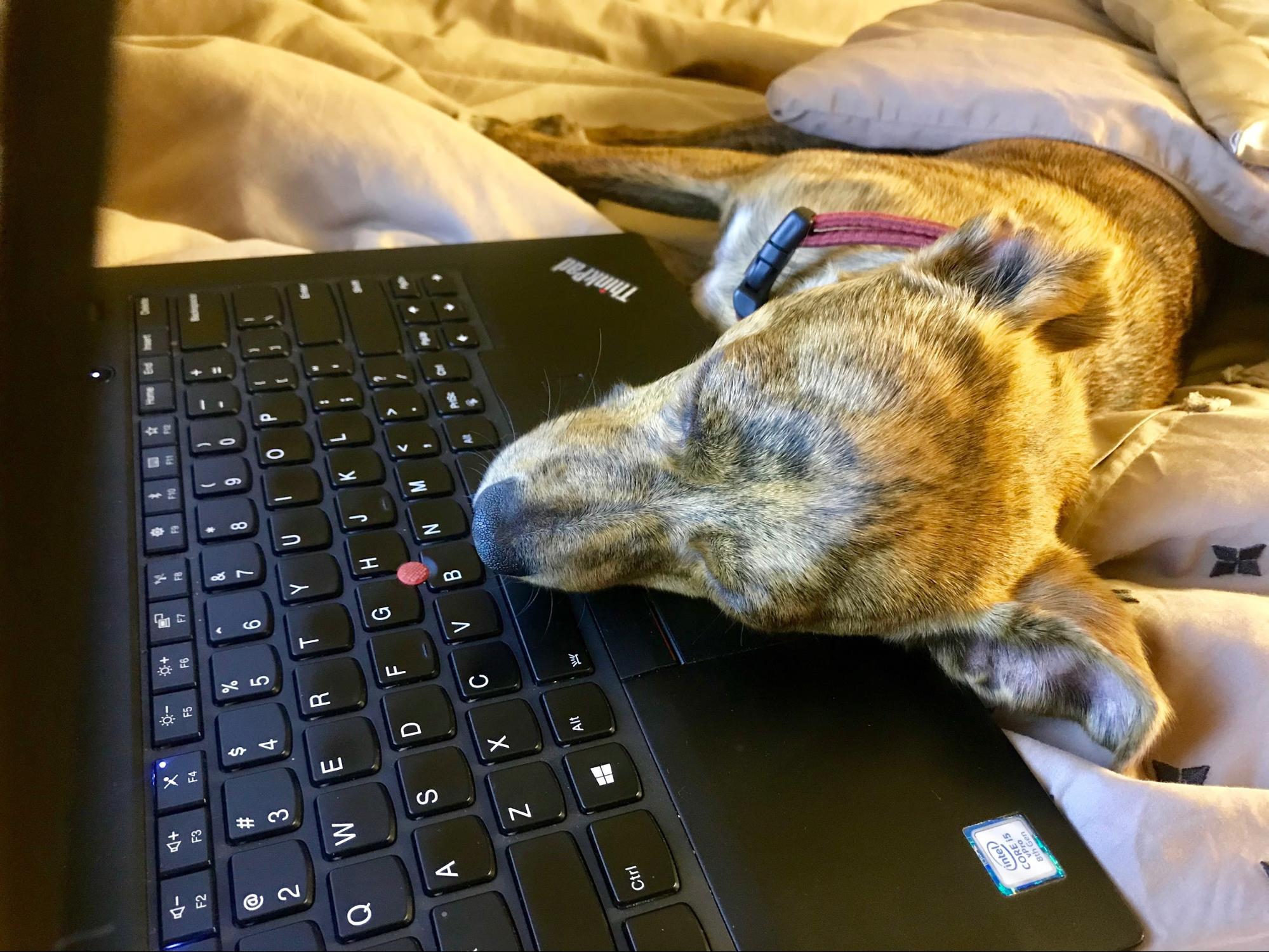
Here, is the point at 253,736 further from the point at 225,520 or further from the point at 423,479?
the point at 423,479

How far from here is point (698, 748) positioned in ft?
3.24

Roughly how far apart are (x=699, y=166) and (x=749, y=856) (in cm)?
167

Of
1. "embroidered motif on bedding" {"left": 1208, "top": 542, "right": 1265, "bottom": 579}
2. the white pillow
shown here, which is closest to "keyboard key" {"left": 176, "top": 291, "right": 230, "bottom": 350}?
the white pillow

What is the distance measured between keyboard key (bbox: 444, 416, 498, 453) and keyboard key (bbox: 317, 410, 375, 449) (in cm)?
11

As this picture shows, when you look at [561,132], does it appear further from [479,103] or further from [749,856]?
[749,856]

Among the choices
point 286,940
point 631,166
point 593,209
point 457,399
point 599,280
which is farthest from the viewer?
point 631,166

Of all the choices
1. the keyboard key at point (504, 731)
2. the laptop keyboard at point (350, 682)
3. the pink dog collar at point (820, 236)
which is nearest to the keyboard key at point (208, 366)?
the laptop keyboard at point (350, 682)

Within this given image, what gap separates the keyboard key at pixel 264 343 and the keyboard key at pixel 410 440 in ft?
0.70

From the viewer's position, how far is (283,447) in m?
1.20

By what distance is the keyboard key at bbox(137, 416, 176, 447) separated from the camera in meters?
1.18

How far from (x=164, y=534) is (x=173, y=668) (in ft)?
0.63

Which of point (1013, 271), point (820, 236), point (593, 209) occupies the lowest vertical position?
point (593, 209)

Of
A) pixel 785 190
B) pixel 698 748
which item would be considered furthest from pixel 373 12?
pixel 698 748

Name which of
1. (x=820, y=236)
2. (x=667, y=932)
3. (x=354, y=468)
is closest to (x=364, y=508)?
(x=354, y=468)
